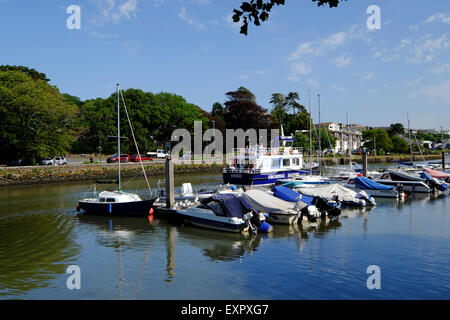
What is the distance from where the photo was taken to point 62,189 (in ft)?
135

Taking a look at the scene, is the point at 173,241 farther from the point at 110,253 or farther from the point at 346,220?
the point at 346,220

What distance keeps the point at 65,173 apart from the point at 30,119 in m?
9.25

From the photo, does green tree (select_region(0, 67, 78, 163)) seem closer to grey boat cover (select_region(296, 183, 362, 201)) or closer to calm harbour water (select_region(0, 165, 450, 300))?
calm harbour water (select_region(0, 165, 450, 300))

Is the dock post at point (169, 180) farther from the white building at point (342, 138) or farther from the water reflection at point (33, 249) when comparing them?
the white building at point (342, 138)

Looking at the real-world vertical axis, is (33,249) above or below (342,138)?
below

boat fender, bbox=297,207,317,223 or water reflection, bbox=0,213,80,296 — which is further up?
boat fender, bbox=297,207,317,223

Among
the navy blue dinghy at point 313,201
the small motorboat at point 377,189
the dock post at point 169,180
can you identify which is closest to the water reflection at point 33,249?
the dock post at point 169,180

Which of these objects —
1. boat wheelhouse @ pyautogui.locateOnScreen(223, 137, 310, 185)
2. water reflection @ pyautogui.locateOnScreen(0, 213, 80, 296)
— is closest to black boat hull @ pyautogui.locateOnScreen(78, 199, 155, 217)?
water reflection @ pyautogui.locateOnScreen(0, 213, 80, 296)

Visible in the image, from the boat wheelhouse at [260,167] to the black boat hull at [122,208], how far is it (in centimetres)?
1380

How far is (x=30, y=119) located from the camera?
50.4 m

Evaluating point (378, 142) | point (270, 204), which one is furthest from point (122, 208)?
point (378, 142)

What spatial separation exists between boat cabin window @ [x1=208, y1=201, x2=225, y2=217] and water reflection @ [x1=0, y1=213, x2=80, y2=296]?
286 inches

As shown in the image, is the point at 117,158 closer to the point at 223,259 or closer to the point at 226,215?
the point at 226,215

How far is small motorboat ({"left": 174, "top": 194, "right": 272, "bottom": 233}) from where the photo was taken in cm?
1888
